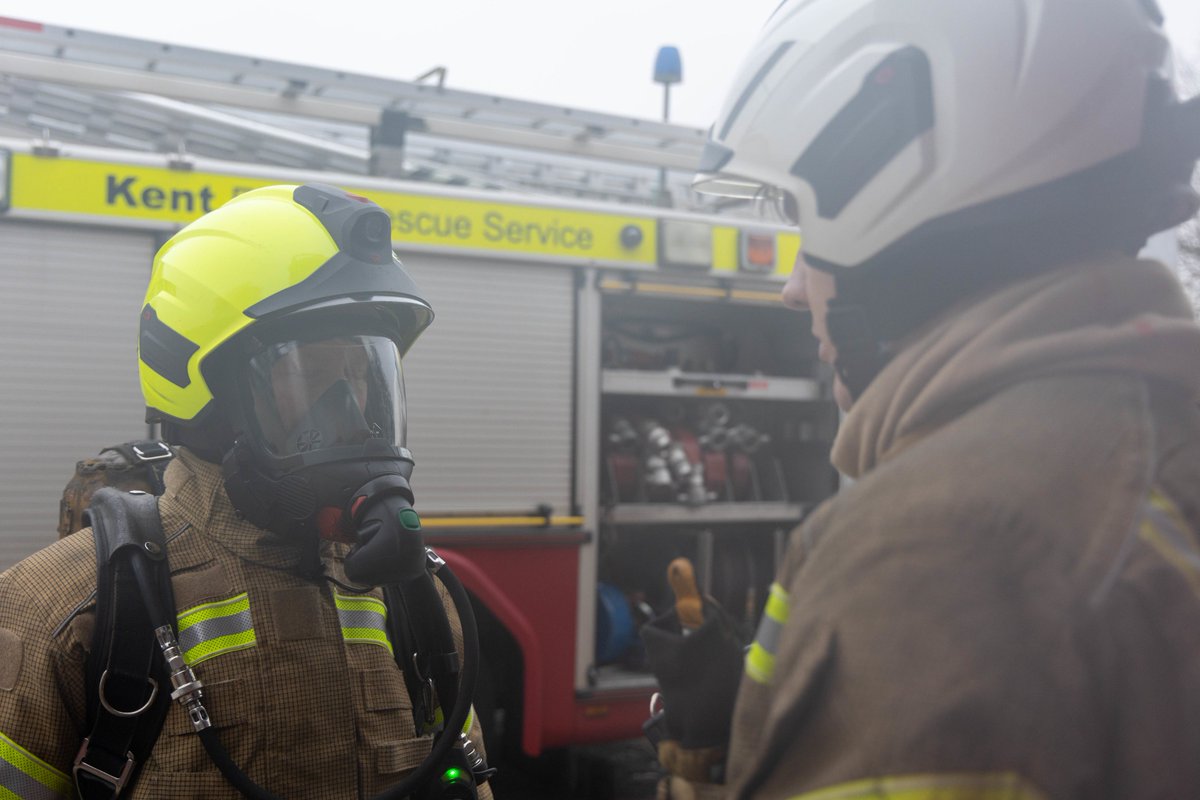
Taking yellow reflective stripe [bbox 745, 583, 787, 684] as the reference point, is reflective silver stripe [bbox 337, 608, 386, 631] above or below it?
below

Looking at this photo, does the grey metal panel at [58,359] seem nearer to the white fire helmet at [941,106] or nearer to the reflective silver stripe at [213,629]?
the reflective silver stripe at [213,629]

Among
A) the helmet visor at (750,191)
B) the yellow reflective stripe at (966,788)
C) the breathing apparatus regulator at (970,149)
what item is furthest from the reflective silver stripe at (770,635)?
the helmet visor at (750,191)

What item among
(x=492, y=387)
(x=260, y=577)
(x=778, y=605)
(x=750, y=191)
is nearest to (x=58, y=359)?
(x=492, y=387)

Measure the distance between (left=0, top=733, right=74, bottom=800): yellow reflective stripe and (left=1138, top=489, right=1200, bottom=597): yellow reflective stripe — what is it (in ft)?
4.67

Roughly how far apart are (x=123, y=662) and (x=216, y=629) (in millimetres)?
170

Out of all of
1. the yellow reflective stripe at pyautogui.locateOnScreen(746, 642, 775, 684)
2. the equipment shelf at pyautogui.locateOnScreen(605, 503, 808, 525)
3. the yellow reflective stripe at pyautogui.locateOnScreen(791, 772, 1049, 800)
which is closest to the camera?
the yellow reflective stripe at pyautogui.locateOnScreen(791, 772, 1049, 800)

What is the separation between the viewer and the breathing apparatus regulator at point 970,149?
0.97 m

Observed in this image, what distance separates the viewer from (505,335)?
4594 mm

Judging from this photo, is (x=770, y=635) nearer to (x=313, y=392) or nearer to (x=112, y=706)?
(x=112, y=706)

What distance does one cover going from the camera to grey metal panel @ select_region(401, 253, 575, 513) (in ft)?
14.5

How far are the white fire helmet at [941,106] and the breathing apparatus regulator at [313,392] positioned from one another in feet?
3.20

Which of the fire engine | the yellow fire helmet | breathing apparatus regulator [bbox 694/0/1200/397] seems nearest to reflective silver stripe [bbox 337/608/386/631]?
the yellow fire helmet

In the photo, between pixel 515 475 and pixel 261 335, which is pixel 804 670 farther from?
pixel 515 475

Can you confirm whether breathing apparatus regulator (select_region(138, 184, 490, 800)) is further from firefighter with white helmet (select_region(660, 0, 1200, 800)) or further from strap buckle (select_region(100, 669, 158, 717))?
firefighter with white helmet (select_region(660, 0, 1200, 800))
